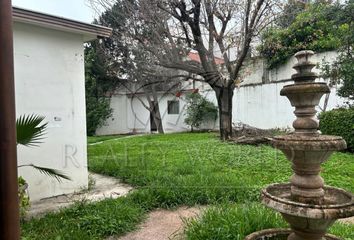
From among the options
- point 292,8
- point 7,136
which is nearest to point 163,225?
point 7,136

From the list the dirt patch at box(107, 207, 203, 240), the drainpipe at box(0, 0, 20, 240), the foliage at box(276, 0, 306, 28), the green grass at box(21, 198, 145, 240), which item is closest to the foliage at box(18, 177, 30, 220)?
the green grass at box(21, 198, 145, 240)

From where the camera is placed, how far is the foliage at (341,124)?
266 inches

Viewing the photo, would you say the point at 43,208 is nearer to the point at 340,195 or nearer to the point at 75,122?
the point at 75,122

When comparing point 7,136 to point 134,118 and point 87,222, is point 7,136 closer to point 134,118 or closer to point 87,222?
point 87,222

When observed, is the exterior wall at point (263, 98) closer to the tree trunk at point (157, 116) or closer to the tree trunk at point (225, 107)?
the tree trunk at point (225, 107)

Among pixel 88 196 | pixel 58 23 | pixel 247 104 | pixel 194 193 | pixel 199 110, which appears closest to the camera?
pixel 194 193

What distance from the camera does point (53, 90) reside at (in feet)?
14.1

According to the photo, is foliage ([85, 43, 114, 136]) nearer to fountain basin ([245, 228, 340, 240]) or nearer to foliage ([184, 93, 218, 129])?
foliage ([184, 93, 218, 129])

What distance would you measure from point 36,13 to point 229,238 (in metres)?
3.68

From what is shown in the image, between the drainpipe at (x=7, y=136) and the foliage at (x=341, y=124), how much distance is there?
23.7 feet

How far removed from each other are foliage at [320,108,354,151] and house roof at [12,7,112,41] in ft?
19.1

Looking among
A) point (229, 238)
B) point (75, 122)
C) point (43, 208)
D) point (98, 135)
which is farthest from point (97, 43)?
point (229, 238)

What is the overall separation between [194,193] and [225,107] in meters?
5.68

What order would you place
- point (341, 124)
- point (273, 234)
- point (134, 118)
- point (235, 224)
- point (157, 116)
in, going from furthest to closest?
point (134, 118) → point (157, 116) → point (341, 124) → point (235, 224) → point (273, 234)
